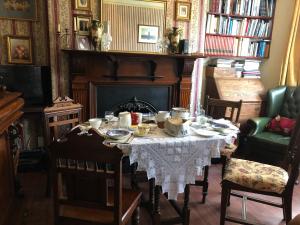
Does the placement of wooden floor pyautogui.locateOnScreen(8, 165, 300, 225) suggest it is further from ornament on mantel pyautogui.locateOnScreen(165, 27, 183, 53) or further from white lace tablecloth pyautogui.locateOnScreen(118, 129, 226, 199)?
ornament on mantel pyautogui.locateOnScreen(165, 27, 183, 53)

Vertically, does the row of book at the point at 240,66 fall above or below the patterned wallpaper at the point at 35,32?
below

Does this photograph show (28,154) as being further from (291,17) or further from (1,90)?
(291,17)

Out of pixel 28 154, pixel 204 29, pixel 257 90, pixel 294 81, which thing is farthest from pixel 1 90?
pixel 294 81

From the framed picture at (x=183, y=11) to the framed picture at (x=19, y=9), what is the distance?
5.61ft

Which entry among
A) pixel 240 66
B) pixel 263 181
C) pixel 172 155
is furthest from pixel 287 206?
pixel 240 66

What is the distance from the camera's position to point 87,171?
1.29 metres

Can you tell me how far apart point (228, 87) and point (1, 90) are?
9.12 feet

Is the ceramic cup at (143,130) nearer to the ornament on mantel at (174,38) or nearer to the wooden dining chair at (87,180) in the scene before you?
the wooden dining chair at (87,180)

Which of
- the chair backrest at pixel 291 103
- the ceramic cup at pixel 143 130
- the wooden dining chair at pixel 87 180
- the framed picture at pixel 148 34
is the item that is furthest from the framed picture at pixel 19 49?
the chair backrest at pixel 291 103

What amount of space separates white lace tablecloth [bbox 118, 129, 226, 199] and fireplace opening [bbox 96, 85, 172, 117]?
147 cm

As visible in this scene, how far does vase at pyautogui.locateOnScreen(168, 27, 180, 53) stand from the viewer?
319cm

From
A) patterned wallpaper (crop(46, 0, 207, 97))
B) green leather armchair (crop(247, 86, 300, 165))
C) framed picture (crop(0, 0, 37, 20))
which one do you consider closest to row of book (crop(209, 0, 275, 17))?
patterned wallpaper (crop(46, 0, 207, 97))

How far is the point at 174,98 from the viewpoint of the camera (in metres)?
3.47

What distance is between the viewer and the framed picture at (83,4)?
9.76ft
